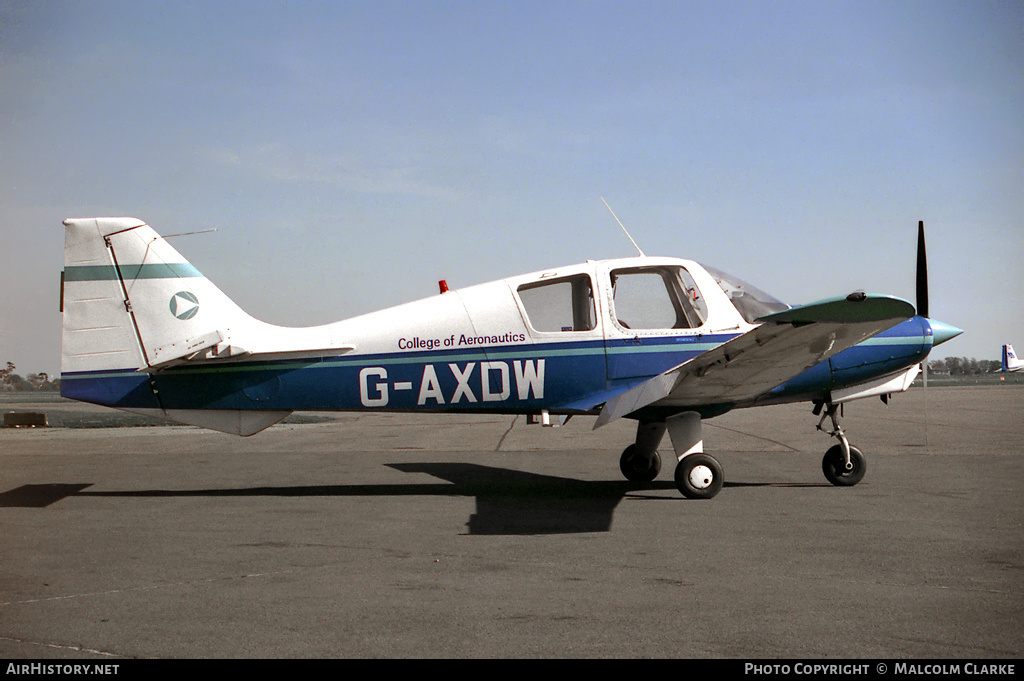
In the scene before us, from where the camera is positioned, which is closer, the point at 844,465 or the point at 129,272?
the point at 129,272

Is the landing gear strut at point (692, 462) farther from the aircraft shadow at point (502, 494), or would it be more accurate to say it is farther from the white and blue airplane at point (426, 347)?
the aircraft shadow at point (502, 494)

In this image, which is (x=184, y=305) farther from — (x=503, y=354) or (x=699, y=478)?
(x=699, y=478)

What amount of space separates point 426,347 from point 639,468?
3.21m

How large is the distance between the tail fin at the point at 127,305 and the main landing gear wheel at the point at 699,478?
4.98 m

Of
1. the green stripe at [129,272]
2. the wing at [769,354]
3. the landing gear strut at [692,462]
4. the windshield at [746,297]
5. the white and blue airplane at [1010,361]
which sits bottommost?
the white and blue airplane at [1010,361]

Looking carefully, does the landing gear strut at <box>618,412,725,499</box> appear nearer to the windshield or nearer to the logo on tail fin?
the windshield

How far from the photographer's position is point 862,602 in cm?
461

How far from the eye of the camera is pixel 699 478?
875 cm

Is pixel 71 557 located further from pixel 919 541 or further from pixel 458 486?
pixel 919 541

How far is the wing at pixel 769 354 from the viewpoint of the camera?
258 inches

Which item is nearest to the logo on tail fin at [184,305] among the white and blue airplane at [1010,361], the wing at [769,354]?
the wing at [769,354]

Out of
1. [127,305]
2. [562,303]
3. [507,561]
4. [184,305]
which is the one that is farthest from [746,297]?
[127,305]

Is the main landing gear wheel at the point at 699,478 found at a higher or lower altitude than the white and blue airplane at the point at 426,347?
lower
